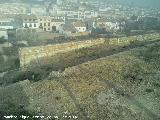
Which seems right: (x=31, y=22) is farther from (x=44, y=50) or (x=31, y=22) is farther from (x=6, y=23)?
(x=44, y=50)

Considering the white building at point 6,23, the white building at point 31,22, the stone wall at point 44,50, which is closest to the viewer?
the stone wall at point 44,50

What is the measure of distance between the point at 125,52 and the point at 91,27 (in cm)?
2384

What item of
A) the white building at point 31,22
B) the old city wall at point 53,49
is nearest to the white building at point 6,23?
the white building at point 31,22

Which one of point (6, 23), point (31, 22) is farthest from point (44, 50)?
point (31, 22)

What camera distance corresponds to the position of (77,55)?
21.4m

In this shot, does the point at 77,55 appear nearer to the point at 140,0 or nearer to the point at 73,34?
the point at 73,34

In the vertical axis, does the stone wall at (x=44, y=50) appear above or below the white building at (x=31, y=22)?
above

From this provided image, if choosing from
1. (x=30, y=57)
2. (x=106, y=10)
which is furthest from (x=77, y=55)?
(x=106, y=10)

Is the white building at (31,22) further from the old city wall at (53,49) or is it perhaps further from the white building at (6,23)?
the old city wall at (53,49)

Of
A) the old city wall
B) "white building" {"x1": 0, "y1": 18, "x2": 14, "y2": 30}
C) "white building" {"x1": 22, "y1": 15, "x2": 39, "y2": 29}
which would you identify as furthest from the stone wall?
"white building" {"x1": 22, "y1": 15, "x2": 39, "y2": 29}

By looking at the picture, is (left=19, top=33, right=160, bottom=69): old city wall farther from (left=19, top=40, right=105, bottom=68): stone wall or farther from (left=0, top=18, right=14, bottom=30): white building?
(left=0, top=18, right=14, bottom=30): white building

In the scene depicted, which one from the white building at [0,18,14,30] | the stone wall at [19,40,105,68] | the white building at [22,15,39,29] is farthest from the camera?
the white building at [22,15,39,29]

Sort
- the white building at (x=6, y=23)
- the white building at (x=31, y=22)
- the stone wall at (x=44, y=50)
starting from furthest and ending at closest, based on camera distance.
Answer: the white building at (x=31, y=22)
the white building at (x=6, y=23)
the stone wall at (x=44, y=50)

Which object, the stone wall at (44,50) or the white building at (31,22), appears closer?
the stone wall at (44,50)
